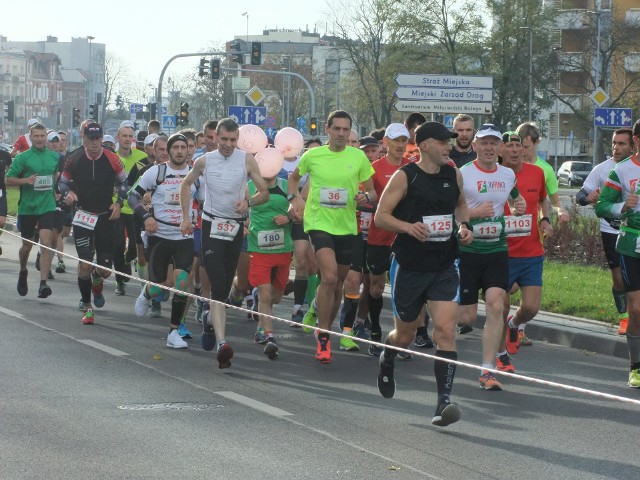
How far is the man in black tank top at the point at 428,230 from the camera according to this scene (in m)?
8.34

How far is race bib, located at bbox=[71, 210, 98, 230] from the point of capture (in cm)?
1385

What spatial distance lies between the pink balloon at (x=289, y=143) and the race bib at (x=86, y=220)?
6.82 ft

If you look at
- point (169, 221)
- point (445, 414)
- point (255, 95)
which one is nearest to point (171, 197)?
point (169, 221)

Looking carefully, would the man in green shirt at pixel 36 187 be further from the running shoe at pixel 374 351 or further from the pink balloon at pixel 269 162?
the running shoe at pixel 374 351

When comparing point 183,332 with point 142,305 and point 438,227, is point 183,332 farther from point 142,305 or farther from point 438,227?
point 438,227

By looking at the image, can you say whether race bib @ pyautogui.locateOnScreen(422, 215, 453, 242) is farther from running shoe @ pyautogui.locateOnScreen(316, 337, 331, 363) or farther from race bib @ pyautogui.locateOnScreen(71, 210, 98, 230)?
race bib @ pyautogui.locateOnScreen(71, 210, 98, 230)

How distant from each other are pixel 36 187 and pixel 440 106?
8.87m

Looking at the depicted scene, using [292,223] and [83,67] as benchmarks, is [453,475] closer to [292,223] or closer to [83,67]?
[292,223]

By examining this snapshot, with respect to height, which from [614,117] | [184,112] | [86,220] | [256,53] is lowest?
[86,220]

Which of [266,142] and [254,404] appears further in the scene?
[266,142]

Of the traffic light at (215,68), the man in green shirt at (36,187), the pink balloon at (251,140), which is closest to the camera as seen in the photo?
the pink balloon at (251,140)

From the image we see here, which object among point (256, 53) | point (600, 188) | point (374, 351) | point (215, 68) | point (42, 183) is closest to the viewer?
point (374, 351)

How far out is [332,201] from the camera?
1111cm

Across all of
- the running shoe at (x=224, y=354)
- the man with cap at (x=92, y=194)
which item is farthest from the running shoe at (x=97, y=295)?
the running shoe at (x=224, y=354)
